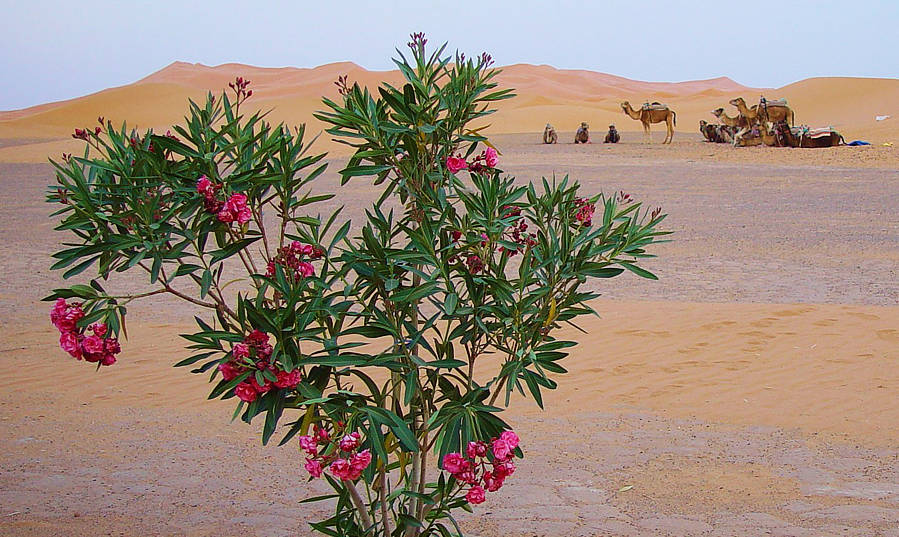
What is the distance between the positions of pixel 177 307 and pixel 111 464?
4.67 metres

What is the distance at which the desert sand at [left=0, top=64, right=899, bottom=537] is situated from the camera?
459cm

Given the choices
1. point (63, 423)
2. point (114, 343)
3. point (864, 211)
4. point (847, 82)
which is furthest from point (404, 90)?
point (847, 82)

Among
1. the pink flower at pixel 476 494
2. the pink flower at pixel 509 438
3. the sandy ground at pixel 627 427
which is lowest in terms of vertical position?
the sandy ground at pixel 627 427

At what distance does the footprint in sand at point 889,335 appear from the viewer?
7.69 meters

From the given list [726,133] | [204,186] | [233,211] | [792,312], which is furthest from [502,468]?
[726,133]

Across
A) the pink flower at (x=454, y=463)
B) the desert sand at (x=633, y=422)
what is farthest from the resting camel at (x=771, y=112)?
the pink flower at (x=454, y=463)

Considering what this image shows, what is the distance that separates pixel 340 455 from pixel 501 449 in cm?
45

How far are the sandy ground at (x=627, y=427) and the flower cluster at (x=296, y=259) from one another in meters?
1.82

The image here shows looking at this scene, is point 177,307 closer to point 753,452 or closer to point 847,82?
point 753,452

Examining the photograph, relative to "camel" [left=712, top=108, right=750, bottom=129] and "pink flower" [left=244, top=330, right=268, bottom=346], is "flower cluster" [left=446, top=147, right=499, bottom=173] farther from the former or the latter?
"camel" [left=712, top=108, right=750, bottom=129]

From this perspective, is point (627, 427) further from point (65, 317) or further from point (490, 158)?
point (65, 317)

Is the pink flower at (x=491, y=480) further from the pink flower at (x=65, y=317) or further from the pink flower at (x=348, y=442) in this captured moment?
the pink flower at (x=65, y=317)

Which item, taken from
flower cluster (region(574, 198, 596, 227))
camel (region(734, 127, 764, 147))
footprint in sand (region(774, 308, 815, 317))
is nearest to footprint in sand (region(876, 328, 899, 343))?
footprint in sand (region(774, 308, 815, 317))

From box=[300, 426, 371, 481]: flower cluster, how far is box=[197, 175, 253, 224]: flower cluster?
2.14 ft
